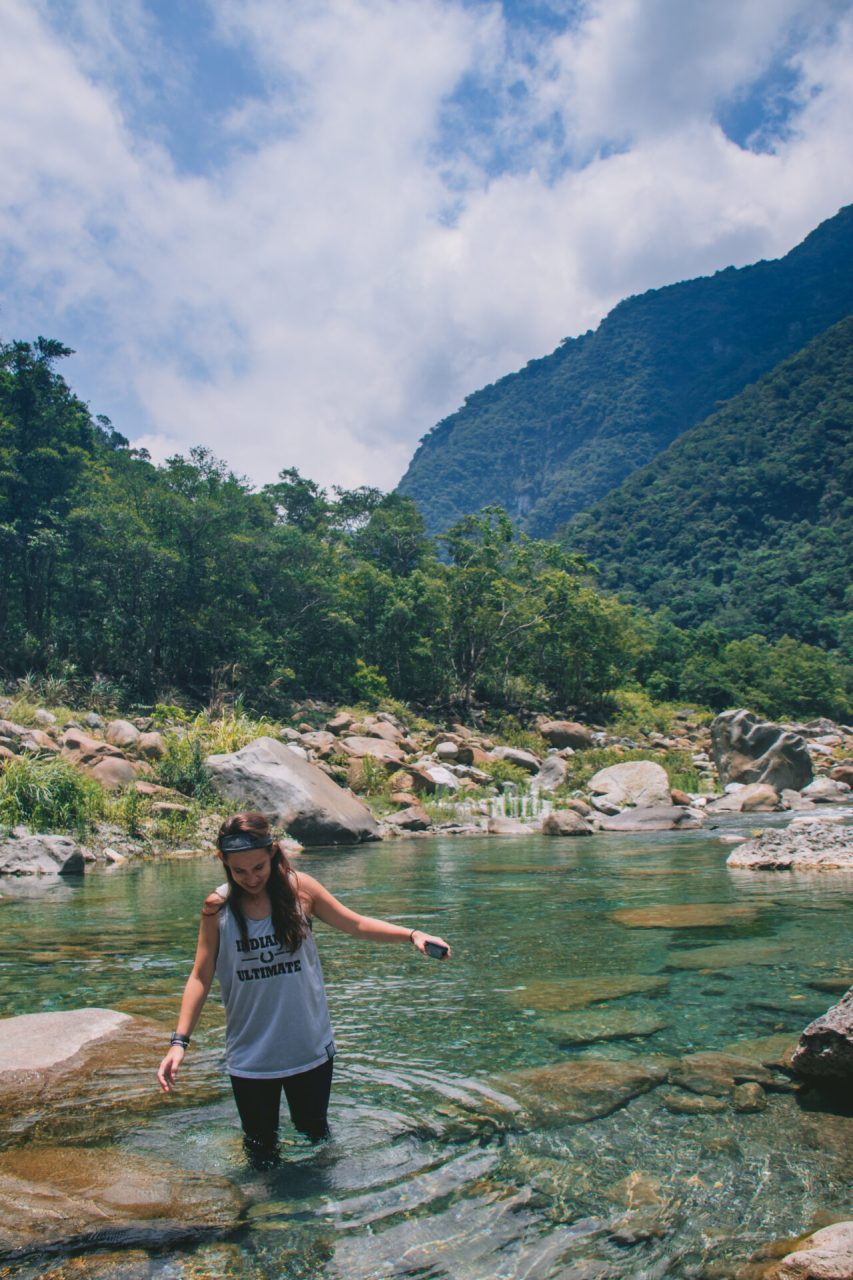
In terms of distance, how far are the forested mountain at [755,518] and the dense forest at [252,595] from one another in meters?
25.4

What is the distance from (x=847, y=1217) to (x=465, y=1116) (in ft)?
5.08

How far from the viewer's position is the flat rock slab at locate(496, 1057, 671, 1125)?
3.68m

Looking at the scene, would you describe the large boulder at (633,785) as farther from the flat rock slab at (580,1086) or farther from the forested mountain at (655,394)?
the forested mountain at (655,394)

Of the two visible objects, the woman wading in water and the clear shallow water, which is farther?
the woman wading in water

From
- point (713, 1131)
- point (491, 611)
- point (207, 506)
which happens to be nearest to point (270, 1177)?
point (713, 1131)

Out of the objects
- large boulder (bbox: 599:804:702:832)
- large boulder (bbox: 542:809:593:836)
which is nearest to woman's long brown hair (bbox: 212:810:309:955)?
large boulder (bbox: 542:809:593:836)

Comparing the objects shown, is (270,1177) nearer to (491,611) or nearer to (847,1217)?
(847,1217)

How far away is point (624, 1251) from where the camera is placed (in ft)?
8.64

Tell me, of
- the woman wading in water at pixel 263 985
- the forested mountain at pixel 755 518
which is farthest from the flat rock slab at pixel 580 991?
the forested mountain at pixel 755 518

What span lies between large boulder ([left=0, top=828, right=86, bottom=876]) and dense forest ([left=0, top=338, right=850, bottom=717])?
16.5 m

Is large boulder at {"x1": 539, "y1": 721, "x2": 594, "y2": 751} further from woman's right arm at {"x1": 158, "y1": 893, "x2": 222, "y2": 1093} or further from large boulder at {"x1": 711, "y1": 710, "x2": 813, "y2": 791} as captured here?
woman's right arm at {"x1": 158, "y1": 893, "x2": 222, "y2": 1093}

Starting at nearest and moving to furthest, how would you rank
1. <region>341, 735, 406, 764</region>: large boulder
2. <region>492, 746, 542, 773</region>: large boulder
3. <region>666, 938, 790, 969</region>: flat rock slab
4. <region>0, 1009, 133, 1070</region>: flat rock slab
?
<region>0, 1009, 133, 1070</region>: flat rock slab, <region>666, 938, 790, 969</region>: flat rock slab, <region>341, 735, 406, 764</region>: large boulder, <region>492, 746, 542, 773</region>: large boulder

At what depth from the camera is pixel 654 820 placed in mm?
19641

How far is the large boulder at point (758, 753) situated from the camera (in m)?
25.1
